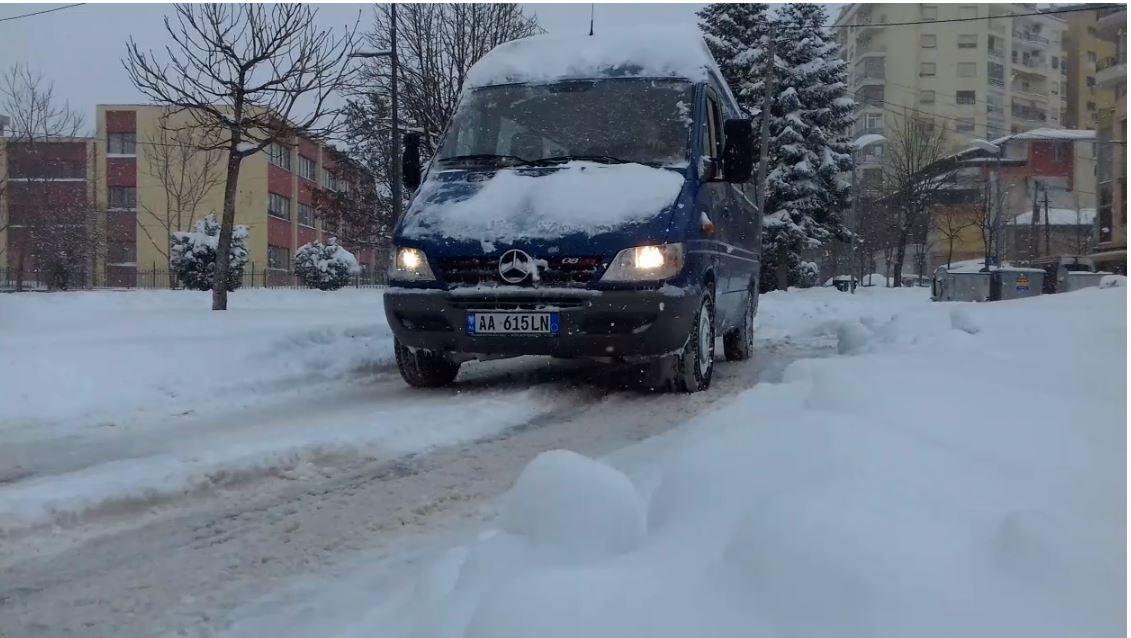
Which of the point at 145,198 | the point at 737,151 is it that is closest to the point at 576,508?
the point at 737,151

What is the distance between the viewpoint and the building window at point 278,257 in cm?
5307

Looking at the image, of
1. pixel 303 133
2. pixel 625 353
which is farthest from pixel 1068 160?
pixel 625 353

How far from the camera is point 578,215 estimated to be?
18.6ft

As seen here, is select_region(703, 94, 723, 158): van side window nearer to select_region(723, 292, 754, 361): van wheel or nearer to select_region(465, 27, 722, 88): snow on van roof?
select_region(465, 27, 722, 88): snow on van roof

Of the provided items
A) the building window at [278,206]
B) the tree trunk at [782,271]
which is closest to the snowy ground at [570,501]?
the tree trunk at [782,271]

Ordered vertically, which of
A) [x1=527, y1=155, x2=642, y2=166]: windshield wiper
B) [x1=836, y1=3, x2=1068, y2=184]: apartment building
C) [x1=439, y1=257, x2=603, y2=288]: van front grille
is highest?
[x1=836, y1=3, x2=1068, y2=184]: apartment building

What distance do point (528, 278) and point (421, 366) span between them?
1251 millimetres

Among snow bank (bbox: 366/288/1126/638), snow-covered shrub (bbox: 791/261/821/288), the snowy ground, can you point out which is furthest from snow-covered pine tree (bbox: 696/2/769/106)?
snow bank (bbox: 366/288/1126/638)

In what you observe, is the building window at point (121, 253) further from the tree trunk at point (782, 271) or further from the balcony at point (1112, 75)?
the balcony at point (1112, 75)

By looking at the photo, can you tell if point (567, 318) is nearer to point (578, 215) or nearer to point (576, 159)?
point (578, 215)

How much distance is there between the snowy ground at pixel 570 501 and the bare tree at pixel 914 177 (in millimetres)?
42549

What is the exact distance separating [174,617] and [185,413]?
3.28m

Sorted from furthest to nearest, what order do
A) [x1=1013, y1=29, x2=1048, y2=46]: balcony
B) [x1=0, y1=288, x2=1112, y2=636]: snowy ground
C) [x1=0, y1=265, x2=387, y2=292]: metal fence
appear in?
[x1=1013, y1=29, x2=1048, y2=46]: balcony
[x1=0, y1=265, x2=387, y2=292]: metal fence
[x1=0, y1=288, x2=1112, y2=636]: snowy ground

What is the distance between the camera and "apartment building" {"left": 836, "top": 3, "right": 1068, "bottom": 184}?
83.0 m
